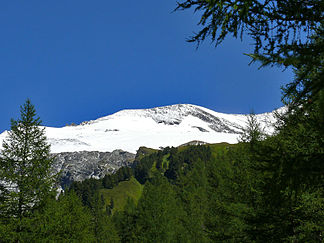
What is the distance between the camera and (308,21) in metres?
4.55

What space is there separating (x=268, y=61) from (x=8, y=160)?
694 inches

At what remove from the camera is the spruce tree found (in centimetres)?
1606

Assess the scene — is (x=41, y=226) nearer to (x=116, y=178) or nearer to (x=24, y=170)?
(x=24, y=170)

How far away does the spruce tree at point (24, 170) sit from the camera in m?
16.1

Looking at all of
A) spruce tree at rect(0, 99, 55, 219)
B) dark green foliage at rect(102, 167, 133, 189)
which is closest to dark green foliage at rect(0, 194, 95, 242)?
spruce tree at rect(0, 99, 55, 219)

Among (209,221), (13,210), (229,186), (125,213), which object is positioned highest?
(229,186)

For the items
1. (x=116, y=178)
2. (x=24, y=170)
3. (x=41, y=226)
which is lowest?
(x=116, y=178)

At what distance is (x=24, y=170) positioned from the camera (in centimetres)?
1680

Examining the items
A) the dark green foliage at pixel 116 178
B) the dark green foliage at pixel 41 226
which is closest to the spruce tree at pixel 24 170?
the dark green foliage at pixel 41 226

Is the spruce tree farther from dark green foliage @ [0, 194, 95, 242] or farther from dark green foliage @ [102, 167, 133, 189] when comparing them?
dark green foliage @ [102, 167, 133, 189]

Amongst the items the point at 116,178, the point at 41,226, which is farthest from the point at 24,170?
the point at 116,178

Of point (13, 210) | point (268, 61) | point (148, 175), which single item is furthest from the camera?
point (148, 175)

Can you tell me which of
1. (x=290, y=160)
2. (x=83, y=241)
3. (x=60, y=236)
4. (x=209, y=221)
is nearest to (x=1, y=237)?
(x=60, y=236)

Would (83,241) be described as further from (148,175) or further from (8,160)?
(148,175)
